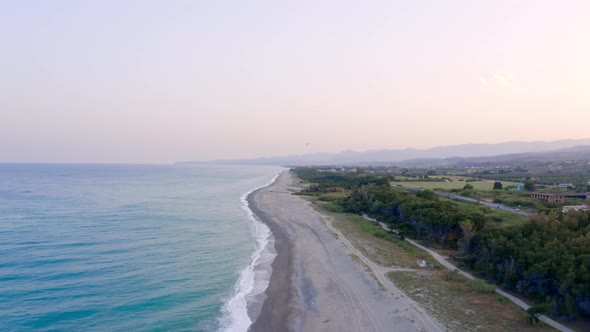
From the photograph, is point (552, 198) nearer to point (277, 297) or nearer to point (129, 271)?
point (277, 297)

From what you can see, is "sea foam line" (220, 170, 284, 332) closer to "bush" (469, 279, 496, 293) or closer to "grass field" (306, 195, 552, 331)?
"grass field" (306, 195, 552, 331)

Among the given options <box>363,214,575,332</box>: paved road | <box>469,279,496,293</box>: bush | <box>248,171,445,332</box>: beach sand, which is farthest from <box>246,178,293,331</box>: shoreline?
<box>363,214,575,332</box>: paved road

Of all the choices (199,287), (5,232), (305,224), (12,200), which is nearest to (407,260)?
(199,287)

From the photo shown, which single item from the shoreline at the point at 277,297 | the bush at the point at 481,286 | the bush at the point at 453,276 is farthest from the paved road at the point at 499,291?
the shoreline at the point at 277,297

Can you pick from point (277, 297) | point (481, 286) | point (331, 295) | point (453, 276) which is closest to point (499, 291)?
point (481, 286)

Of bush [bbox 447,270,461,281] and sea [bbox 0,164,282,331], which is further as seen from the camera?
bush [bbox 447,270,461,281]
